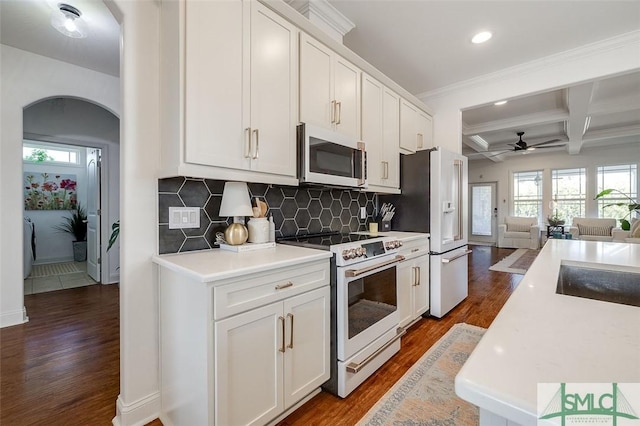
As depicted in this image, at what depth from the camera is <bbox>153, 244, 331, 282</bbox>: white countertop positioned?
1.19 m

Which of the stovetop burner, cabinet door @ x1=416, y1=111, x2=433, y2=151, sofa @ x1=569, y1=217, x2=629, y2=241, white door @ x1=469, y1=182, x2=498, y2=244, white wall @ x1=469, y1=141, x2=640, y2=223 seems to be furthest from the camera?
white door @ x1=469, y1=182, x2=498, y2=244

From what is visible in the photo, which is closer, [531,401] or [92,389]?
[531,401]

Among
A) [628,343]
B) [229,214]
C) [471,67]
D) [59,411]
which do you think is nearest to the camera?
[628,343]

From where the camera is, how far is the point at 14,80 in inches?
108

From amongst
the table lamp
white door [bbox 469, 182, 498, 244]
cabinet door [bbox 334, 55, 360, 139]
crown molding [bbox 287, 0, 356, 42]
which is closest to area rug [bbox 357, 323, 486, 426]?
the table lamp

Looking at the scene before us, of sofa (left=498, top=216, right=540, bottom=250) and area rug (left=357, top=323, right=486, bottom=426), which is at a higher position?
sofa (left=498, top=216, right=540, bottom=250)

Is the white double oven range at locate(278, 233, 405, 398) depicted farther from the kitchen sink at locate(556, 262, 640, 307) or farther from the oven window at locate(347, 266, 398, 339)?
the kitchen sink at locate(556, 262, 640, 307)

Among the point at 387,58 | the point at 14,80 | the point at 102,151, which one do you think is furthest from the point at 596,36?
the point at 102,151

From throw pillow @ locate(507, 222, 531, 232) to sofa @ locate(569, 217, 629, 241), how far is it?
39.6 inches

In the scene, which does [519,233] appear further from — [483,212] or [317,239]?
[317,239]

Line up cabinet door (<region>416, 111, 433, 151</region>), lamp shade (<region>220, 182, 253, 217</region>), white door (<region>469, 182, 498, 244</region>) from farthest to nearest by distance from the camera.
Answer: white door (<region>469, 182, 498, 244</region>)
cabinet door (<region>416, 111, 433, 151</region>)
lamp shade (<region>220, 182, 253, 217</region>)

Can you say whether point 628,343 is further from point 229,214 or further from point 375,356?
point 229,214

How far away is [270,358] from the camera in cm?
136

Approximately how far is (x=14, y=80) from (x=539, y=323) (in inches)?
173
